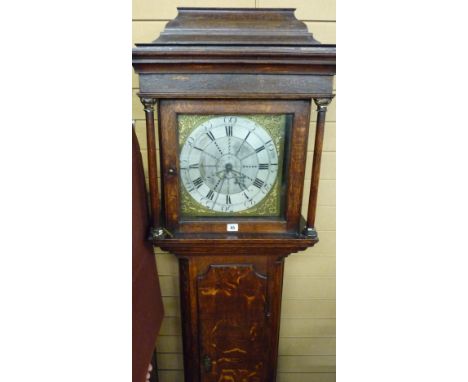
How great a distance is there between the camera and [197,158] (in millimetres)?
966

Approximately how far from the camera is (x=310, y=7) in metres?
1.12

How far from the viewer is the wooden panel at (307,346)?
1485 mm

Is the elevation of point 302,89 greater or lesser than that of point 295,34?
lesser

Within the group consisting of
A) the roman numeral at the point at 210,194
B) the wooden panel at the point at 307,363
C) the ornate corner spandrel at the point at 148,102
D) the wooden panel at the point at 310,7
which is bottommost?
the wooden panel at the point at 307,363

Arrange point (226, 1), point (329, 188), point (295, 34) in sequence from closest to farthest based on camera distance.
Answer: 1. point (295, 34)
2. point (226, 1)
3. point (329, 188)

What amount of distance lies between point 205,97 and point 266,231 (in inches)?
17.5

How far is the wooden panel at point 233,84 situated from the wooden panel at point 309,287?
0.83m

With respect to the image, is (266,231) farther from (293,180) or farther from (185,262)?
(185,262)

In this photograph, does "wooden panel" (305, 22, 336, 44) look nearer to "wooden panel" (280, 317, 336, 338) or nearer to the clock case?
the clock case

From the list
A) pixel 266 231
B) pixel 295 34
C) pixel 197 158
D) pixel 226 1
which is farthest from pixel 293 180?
pixel 226 1

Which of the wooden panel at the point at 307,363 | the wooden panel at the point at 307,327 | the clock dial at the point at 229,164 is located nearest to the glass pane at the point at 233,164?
the clock dial at the point at 229,164

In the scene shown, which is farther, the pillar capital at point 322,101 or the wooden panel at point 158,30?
the wooden panel at point 158,30

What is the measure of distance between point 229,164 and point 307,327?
0.92m

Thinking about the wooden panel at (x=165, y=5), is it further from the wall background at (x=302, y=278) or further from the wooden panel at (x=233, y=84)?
the wooden panel at (x=233, y=84)
